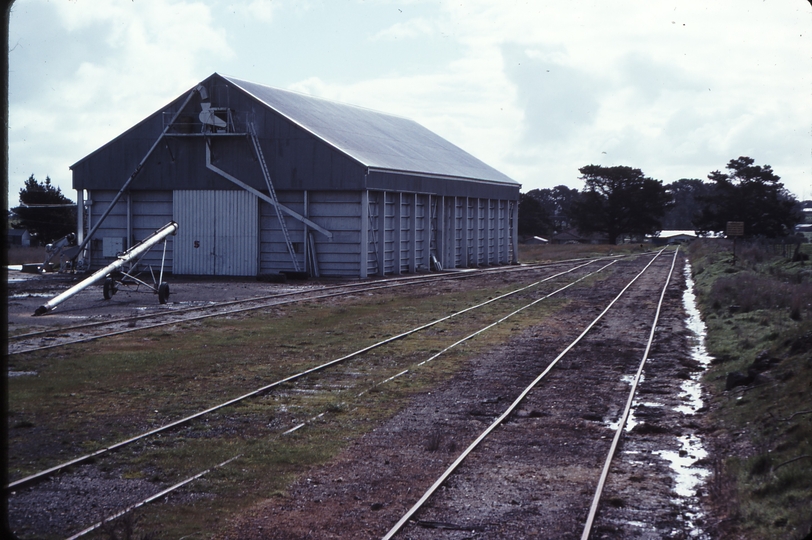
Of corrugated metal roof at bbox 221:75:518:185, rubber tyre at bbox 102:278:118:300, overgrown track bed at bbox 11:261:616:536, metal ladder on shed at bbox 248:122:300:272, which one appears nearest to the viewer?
overgrown track bed at bbox 11:261:616:536

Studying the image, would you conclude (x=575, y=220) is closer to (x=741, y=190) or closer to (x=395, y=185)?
(x=741, y=190)

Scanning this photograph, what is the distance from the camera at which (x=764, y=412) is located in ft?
38.3

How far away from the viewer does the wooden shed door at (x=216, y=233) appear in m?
39.9

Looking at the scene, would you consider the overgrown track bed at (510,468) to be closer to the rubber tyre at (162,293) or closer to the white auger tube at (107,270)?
the white auger tube at (107,270)

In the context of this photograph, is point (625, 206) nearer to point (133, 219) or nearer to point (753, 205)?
point (753, 205)

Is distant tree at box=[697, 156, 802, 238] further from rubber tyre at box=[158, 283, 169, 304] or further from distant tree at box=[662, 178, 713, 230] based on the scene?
distant tree at box=[662, 178, 713, 230]

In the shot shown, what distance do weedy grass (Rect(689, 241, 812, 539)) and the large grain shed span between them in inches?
744

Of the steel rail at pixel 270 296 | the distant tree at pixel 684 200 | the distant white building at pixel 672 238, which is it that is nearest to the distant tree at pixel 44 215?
the steel rail at pixel 270 296

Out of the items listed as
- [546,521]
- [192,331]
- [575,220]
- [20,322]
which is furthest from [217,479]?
[575,220]

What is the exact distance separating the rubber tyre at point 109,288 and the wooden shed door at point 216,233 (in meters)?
11.9

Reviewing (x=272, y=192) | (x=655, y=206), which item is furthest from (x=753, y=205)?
(x=272, y=192)

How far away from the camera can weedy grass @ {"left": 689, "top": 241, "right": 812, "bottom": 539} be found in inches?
310

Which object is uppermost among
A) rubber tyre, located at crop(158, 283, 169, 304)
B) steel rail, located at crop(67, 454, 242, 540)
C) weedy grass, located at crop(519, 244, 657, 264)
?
weedy grass, located at crop(519, 244, 657, 264)

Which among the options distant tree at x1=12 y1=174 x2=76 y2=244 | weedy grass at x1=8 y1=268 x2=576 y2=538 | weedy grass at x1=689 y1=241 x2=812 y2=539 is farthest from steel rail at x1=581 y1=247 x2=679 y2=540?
distant tree at x1=12 y1=174 x2=76 y2=244
